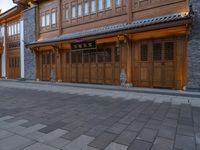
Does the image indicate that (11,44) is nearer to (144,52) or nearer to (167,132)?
(144,52)

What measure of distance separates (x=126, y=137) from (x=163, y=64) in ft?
21.1

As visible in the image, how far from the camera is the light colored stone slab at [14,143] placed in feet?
9.83

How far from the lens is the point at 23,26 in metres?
16.7

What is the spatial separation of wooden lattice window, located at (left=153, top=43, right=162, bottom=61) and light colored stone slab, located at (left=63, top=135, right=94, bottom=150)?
6935 mm

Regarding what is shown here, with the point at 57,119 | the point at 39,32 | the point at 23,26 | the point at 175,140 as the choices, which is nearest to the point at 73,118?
the point at 57,119

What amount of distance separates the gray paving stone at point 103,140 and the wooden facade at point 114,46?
20.3 ft

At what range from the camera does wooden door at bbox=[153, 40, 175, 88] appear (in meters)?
8.64

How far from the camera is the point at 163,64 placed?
29.1ft

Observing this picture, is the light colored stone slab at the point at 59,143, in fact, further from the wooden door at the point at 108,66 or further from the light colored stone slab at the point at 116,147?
the wooden door at the point at 108,66

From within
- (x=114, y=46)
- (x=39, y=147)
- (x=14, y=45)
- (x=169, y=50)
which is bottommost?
(x=39, y=147)

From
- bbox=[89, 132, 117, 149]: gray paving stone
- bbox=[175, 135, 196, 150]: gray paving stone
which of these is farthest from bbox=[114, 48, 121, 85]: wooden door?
bbox=[175, 135, 196, 150]: gray paving stone

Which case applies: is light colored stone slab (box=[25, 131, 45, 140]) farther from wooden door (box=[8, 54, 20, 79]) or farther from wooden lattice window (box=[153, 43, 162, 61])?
wooden door (box=[8, 54, 20, 79])

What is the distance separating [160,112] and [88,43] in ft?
24.3

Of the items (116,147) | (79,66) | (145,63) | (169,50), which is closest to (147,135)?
(116,147)
